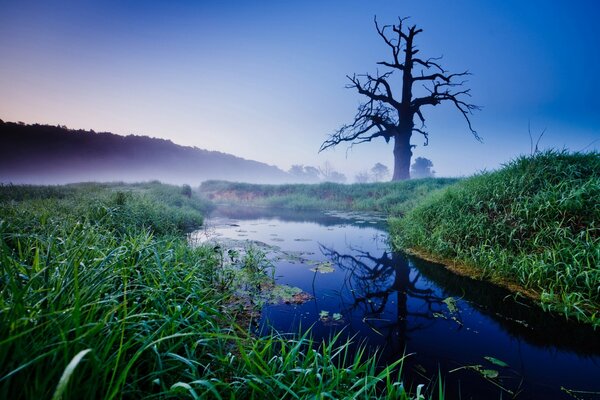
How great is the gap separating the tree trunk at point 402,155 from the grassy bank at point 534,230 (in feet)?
46.4

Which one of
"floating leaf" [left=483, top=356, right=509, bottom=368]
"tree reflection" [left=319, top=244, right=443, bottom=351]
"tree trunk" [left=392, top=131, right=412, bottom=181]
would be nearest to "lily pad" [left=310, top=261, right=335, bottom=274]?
"tree reflection" [left=319, top=244, right=443, bottom=351]

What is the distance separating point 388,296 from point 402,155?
63.5 feet

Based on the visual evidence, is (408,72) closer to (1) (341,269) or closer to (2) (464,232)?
(2) (464,232)

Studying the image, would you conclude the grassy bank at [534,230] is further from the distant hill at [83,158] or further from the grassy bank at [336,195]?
the distant hill at [83,158]

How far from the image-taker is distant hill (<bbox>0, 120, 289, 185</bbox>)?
38.6 metres

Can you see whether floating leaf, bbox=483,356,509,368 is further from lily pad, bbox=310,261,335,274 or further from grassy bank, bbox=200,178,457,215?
grassy bank, bbox=200,178,457,215

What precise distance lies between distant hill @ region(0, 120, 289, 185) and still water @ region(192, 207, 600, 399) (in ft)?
66.4

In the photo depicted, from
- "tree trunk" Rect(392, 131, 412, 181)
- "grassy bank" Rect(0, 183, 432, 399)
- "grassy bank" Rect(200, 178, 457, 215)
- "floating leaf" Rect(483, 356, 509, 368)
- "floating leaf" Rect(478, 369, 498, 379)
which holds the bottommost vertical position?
"floating leaf" Rect(478, 369, 498, 379)

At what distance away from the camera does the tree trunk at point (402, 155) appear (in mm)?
20875

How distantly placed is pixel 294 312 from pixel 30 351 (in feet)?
10.2

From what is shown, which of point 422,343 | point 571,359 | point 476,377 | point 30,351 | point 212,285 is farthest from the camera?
point 212,285

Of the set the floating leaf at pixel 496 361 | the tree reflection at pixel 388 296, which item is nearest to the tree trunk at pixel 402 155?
the tree reflection at pixel 388 296

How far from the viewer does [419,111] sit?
2077 cm

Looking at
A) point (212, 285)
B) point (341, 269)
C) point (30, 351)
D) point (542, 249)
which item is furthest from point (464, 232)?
point (30, 351)
